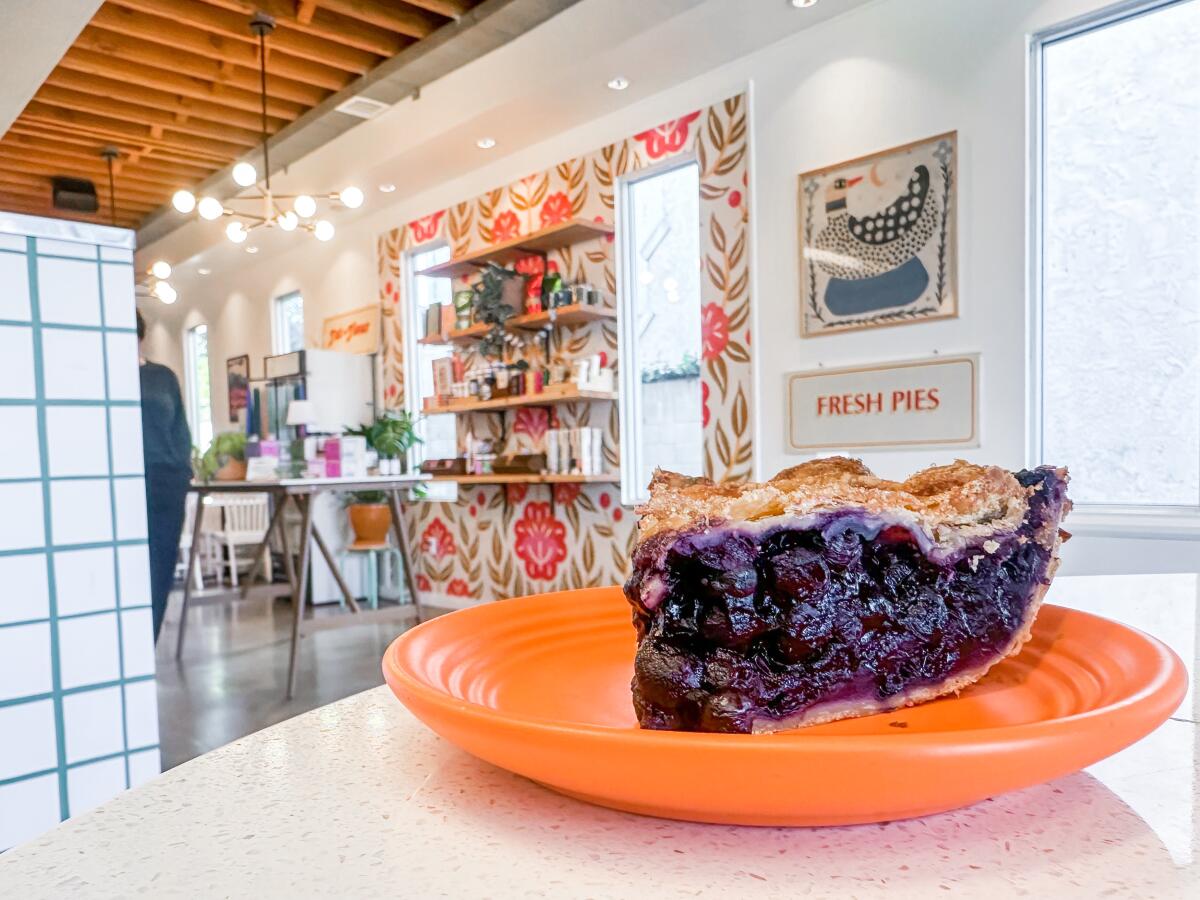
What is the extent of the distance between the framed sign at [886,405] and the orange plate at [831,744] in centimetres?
291

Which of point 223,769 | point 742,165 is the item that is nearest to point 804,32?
point 742,165

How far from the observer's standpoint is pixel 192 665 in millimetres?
4172

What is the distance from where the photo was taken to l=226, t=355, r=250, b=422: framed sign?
26.9ft

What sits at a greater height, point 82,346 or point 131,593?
point 82,346

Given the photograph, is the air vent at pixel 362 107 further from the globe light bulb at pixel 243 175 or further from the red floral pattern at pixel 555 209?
the red floral pattern at pixel 555 209

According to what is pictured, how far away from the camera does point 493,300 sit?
193 inches

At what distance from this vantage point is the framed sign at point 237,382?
819cm

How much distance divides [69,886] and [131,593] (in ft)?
3.80

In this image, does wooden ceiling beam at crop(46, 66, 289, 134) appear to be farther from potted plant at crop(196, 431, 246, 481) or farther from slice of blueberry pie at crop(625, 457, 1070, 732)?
slice of blueberry pie at crop(625, 457, 1070, 732)

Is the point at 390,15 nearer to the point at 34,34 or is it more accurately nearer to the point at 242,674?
the point at 34,34

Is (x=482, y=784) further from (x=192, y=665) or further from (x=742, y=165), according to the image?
(x=192, y=665)

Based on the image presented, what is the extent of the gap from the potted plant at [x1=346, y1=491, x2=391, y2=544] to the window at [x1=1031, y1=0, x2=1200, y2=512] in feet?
13.7

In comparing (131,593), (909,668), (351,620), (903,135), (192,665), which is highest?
(903,135)

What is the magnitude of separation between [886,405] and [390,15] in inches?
130
